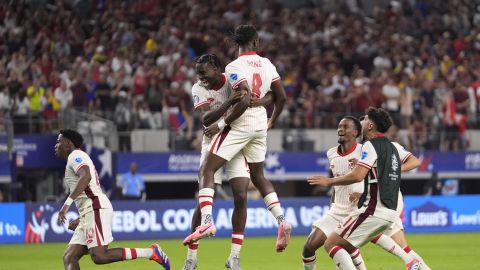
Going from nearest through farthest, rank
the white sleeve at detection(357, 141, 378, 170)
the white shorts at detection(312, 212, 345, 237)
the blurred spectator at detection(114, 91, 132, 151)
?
the white sleeve at detection(357, 141, 378, 170) < the white shorts at detection(312, 212, 345, 237) < the blurred spectator at detection(114, 91, 132, 151)

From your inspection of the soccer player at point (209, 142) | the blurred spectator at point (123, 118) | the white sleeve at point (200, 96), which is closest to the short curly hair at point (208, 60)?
the soccer player at point (209, 142)

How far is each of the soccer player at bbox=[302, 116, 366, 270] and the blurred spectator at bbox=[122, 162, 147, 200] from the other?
14.6 m

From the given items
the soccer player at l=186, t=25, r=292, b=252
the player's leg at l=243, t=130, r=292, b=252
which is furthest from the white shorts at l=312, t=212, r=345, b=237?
the soccer player at l=186, t=25, r=292, b=252

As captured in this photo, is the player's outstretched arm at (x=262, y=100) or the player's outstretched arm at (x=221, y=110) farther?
the player's outstretched arm at (x=262, y=100)

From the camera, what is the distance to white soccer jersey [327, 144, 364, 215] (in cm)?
1322

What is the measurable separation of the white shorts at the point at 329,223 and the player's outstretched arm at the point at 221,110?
1.81 m

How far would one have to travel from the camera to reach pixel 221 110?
12445 millimetres

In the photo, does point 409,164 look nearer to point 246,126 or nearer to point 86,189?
point 246,126

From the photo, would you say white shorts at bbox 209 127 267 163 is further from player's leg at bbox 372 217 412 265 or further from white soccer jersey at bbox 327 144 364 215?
player's leg at bbox 372 217 412 265

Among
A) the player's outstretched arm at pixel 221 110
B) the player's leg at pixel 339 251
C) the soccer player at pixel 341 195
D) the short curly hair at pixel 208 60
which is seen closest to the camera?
the player's leg at pixel 339 251

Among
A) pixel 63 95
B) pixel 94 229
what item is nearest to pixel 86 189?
pixel 94 229

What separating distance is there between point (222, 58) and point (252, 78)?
696 inches

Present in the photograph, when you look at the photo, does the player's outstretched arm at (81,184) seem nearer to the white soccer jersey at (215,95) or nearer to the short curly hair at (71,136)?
the short curly hair at (71,136)

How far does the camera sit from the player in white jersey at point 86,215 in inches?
511
